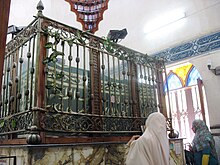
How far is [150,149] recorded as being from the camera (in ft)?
7.18

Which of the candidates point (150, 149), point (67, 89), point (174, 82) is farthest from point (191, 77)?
point (67, 89)

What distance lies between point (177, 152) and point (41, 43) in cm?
224

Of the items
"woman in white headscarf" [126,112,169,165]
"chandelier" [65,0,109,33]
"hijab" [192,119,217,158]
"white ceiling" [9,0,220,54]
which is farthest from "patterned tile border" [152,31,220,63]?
"woman in white headscarf" [126,112,169,165]

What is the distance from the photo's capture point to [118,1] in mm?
5633

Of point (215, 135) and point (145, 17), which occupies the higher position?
point (145, 17)

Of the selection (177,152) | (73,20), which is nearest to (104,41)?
(177,152)

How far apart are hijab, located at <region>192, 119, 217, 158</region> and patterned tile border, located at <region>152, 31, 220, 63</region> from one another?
127 centimetres

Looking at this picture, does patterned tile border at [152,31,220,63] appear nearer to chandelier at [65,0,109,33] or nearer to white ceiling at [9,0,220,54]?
white ceiling at [9,0,220,54]

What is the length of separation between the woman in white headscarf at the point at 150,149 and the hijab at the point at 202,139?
1608 millimetres

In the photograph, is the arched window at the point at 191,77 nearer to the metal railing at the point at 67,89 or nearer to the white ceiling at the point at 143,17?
the white ceiling at the point at 143,17

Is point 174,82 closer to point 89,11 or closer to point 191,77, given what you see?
point 191,77

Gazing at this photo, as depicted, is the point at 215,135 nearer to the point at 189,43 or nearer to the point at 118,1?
the point at 189,43

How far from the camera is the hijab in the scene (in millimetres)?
3556

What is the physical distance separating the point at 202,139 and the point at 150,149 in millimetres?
1841
